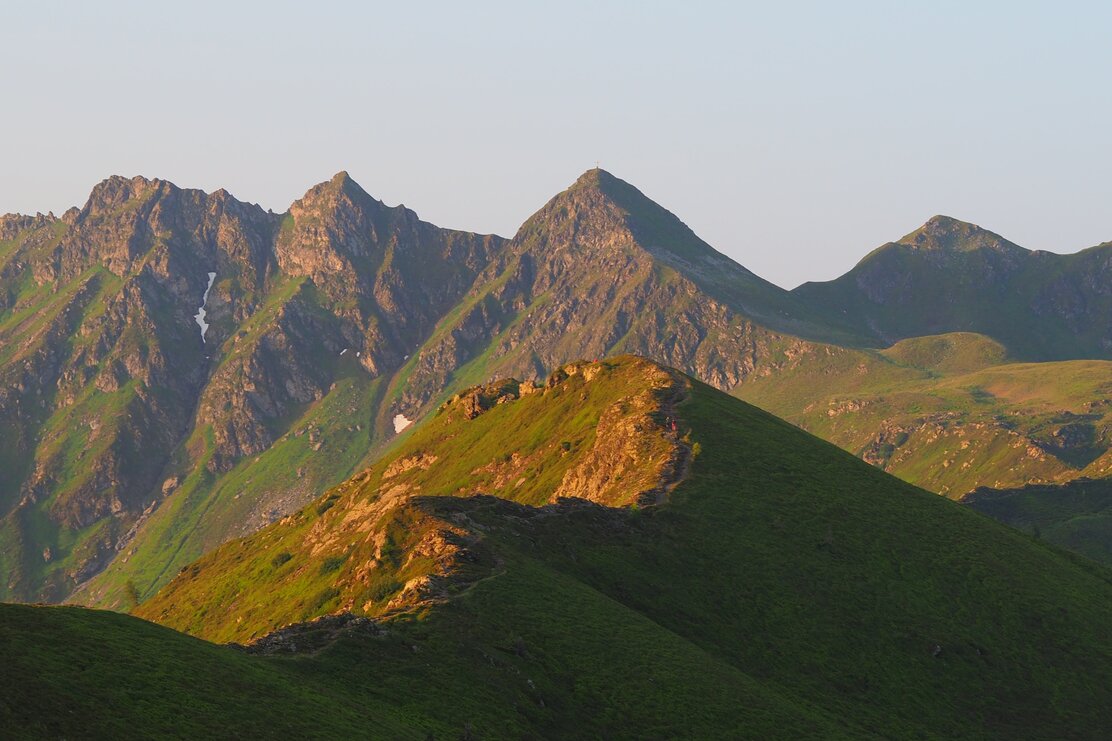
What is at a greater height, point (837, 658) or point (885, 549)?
point (885, 549)

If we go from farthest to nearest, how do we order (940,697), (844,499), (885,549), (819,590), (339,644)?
1. (844,499)
2. (885,549)
3. (819,590)
4. (940,697)
5. (339,644)

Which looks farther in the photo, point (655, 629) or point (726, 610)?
point (726, 610)

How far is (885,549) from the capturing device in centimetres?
15450

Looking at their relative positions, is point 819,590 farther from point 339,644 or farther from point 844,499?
point 339,644

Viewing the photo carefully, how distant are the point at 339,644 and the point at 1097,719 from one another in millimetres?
92152

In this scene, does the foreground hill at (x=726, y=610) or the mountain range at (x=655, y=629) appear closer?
the mountain range at (x=655, y=629)

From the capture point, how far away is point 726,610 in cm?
13112

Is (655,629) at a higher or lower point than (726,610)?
higher

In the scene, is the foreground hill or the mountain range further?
the foreground hill

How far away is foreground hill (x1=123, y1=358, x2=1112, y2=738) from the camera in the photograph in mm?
95188

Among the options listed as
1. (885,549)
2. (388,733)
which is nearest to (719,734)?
(388,733)

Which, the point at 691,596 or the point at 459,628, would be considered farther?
the point at 691,596

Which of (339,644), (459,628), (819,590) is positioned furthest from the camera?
(819,590)

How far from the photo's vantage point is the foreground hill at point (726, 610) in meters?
95.2
